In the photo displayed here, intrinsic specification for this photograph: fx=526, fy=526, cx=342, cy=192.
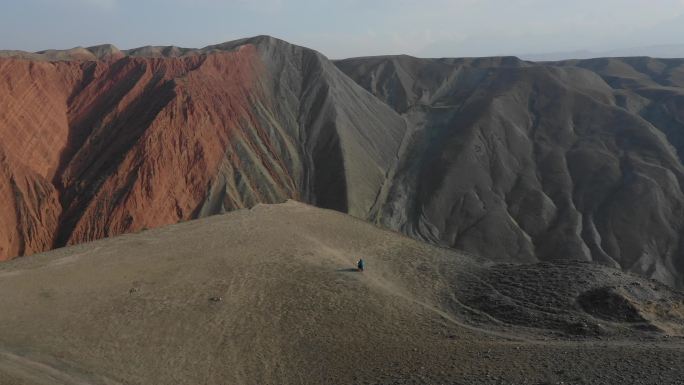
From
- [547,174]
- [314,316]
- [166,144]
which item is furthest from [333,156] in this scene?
[314,316]

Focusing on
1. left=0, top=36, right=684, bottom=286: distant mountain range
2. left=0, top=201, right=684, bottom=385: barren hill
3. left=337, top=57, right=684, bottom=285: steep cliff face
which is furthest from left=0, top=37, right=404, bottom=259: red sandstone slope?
left=0, top=201, right=684, bottom=385: barren hill

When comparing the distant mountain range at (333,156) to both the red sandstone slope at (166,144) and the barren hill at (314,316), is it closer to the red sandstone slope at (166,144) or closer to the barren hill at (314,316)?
the red sandstone slope at (166,144)

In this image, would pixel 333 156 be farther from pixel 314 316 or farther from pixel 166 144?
pixel 314 316

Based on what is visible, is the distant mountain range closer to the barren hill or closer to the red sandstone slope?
the red sandstone slope

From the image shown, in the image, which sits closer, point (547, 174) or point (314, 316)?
point (314, 316)

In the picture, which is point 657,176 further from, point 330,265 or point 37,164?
point 37,164

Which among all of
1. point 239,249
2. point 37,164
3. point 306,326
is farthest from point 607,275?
point 37,164

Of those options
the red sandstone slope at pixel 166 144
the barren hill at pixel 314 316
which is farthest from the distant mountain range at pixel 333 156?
the barren hill at pixel 314 316
